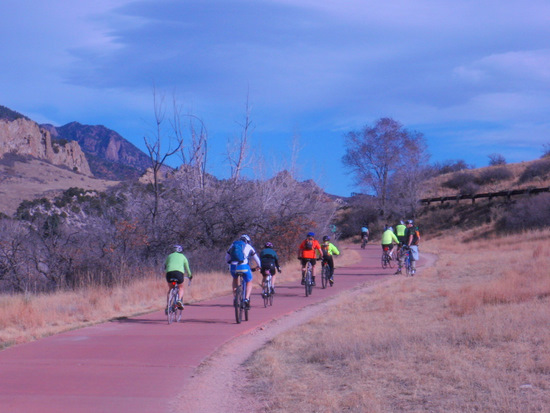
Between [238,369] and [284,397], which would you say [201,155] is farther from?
[284,397]

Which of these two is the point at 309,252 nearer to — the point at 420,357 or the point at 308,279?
the point at 308,279

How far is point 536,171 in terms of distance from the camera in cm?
6575

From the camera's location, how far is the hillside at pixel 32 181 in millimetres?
55669

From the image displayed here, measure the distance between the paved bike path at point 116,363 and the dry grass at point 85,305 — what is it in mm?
716

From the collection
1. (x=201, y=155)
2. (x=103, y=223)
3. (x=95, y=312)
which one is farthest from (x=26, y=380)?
(x=201, y=155)

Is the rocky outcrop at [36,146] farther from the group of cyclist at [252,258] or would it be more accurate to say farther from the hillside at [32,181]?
the group of cyclist at [252,258]

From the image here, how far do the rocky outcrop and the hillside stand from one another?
2003 millimetres

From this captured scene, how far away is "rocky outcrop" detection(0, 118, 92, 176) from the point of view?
76.5 m

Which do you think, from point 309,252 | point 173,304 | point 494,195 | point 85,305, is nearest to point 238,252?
point 173,304

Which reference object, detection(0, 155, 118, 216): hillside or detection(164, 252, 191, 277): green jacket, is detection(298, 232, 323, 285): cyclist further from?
detection(0, 155, 118, 216): hillside

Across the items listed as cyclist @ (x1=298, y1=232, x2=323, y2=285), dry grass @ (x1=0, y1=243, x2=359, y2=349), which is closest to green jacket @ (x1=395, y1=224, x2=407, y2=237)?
cyclist @ (x1=298, y1=232, x2=323, y2=285)

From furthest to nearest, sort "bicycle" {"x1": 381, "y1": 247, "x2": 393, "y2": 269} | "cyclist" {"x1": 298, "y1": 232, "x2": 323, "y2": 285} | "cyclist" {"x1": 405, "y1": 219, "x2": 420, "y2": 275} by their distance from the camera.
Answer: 1. "bicycle" {"x1": 381, "y1": 247, "x2": 393, "y2": 269}
2. "cyclist" {"x1": 405, "y1": 219, "x2": 420, "y2": 275}
3. "cyclist" {"x1": 298, "y1": 232, "x2": 323, "y2": 285}

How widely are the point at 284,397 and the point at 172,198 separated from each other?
65.7ft

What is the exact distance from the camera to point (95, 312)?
1417 cm
